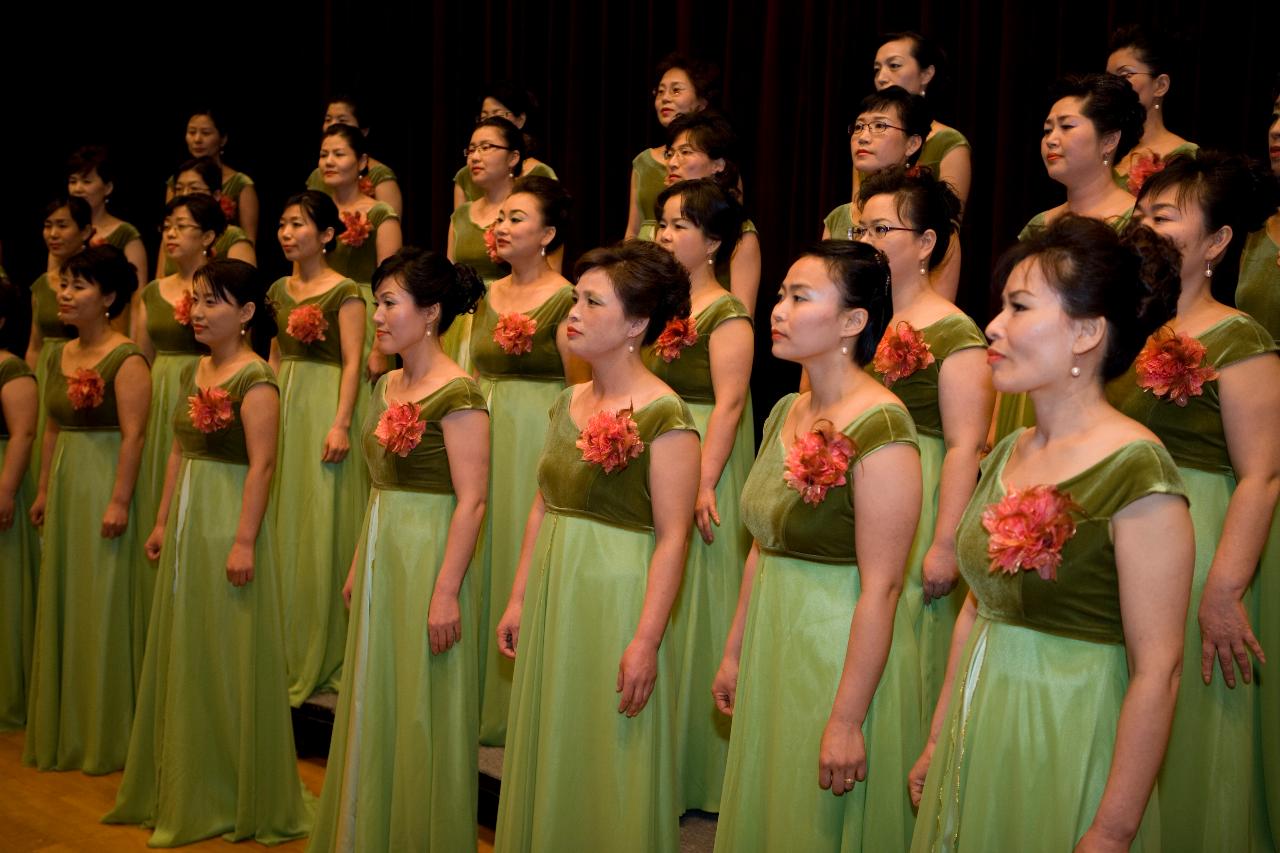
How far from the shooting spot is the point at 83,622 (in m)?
4.96

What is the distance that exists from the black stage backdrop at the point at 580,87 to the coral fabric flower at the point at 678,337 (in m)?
1.31

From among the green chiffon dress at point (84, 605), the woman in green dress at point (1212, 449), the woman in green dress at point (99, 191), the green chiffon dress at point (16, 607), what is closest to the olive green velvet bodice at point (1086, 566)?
the woman in green dress at point (1212, 449)

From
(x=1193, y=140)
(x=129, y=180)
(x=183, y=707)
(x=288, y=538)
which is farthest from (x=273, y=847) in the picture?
(x=129, y=180)

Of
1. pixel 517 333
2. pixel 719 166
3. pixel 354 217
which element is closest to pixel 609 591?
pixel 517 333

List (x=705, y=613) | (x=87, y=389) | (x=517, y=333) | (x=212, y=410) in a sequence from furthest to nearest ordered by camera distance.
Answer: (x=87, y=389) → (x=517, y=333) → (x=212, y=410) → (x=705, y=613)

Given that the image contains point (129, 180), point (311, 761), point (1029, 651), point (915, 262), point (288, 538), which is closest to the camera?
point (1029, 651)

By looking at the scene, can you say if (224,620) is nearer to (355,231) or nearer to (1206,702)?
(355,231)

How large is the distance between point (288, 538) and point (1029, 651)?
3.71 meters

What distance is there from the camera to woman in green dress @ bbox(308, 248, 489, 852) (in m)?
3.58

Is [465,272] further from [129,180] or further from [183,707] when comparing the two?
[129,180]

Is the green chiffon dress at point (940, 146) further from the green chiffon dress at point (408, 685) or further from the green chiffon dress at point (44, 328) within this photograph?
the green chiffon dress at point (44, 328)

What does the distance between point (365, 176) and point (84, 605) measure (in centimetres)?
235

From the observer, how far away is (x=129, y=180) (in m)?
8.51

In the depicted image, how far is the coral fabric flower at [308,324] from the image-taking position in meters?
5.27
